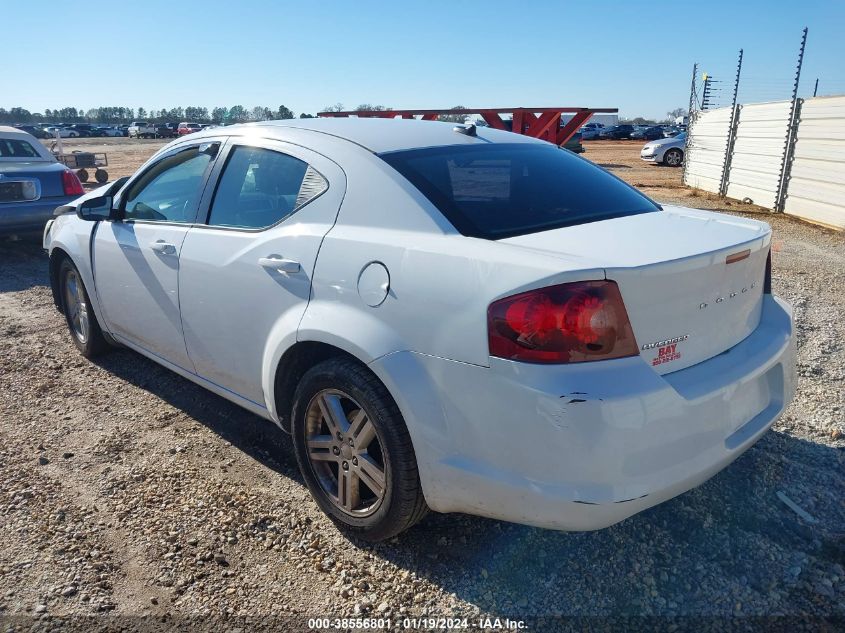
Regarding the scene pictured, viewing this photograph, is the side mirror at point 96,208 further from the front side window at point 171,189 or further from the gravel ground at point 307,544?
the gravel ground at point 307,544

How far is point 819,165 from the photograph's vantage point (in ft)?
33.9

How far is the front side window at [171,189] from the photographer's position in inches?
136

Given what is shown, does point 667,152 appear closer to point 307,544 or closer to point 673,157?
point 673,157

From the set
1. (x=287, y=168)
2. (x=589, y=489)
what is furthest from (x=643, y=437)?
(x=287, y=168)

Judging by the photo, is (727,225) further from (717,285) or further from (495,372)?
(495,372)

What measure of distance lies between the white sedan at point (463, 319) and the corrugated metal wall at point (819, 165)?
8470 millimetres

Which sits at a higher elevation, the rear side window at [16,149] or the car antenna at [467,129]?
the car antenna at [467,129]

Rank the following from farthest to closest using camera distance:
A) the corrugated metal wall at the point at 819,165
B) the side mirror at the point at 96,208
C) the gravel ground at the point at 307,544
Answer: the corrugated metal wall at the point at 819,165 < the side mirror at the point at 96,208 < the gravel ground at the point at 307,544

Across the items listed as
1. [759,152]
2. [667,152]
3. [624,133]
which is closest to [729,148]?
[759,152]

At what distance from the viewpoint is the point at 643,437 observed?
6.54 feet

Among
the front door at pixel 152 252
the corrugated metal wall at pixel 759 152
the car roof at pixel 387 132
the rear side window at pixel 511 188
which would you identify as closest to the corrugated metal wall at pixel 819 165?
the corrugated metal wall at pixel 759 152

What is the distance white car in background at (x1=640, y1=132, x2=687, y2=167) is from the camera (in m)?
24.7

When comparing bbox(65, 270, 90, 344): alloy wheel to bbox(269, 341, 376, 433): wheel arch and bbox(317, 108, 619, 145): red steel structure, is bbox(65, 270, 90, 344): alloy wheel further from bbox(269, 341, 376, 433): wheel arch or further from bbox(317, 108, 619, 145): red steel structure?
bbox(317, 108, 619, 145): red steel structure

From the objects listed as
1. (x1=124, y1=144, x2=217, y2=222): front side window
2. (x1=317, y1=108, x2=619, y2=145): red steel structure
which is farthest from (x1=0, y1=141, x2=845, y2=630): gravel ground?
(x1=317, y1=108, x2=619, y2=145): red steel structure
